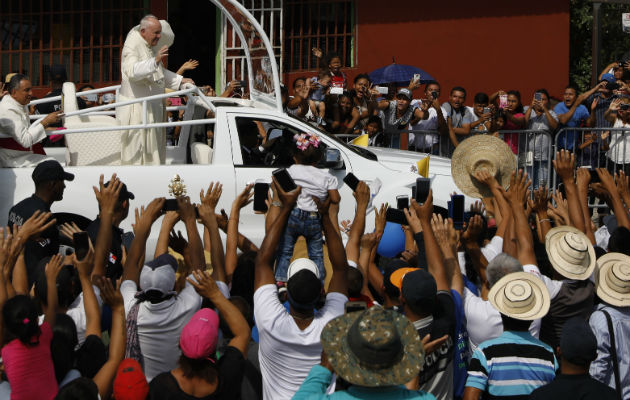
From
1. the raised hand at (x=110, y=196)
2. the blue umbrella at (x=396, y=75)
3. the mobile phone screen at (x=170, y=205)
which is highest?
the blue umbrella at (x=396, y=75)

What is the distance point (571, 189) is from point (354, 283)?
79.8 inches

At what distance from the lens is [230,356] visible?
4.45 m

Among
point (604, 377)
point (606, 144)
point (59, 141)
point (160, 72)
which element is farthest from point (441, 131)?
point (604, 377)

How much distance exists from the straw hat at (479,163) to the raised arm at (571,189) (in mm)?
391

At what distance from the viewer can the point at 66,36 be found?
51.6 ft

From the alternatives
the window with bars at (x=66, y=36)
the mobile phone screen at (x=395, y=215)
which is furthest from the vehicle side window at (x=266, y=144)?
the window with bars at (x=66, y=36)

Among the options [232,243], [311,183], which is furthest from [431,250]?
[311,183]

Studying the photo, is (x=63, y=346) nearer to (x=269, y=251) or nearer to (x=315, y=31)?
(x=269, y=251)

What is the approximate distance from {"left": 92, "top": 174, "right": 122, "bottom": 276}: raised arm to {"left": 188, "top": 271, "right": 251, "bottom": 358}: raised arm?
949 millimetres

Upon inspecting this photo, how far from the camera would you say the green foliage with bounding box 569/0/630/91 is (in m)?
18.4

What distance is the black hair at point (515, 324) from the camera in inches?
185

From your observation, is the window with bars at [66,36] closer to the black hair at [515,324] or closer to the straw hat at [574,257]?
the straw hat at [574,257]

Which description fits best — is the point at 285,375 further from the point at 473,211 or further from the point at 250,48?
the point at 250,48

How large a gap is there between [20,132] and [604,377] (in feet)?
18.3
